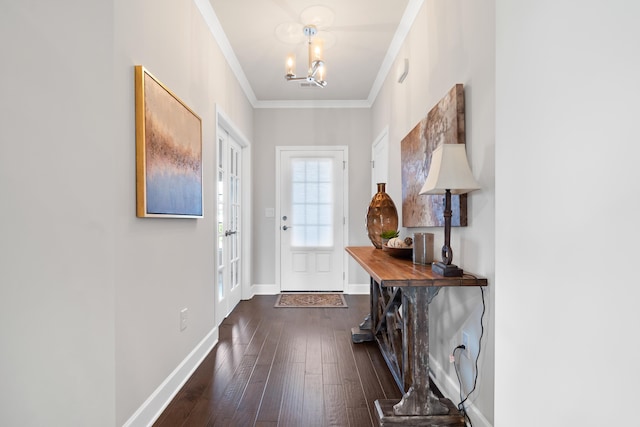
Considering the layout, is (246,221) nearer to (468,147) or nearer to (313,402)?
(313,402)

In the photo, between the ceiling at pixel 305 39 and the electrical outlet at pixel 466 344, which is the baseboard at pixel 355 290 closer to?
the ceiling at pixel 305 39

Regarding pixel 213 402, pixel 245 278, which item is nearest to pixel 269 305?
pixel 245 278

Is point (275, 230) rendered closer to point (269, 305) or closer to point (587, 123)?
point (269, 305)

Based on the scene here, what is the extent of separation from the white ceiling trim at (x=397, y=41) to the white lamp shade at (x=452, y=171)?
1437 mm

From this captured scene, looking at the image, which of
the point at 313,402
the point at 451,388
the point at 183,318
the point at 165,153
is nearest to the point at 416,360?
the point at 451,388

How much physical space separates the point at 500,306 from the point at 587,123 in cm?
44

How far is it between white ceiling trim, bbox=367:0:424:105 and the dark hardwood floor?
2.53m

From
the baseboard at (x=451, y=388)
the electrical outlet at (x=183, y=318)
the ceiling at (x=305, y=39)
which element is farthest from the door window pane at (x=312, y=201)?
the baseboard at (x=451, y=388)

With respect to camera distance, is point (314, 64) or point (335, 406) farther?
point (314, 64)

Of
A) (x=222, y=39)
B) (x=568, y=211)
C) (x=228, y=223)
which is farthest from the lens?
(x=228, y=223)

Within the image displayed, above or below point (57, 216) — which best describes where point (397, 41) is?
above

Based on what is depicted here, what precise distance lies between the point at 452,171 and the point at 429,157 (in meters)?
0.61

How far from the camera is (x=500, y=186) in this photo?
30.3 inches

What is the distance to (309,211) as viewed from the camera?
4430mm
